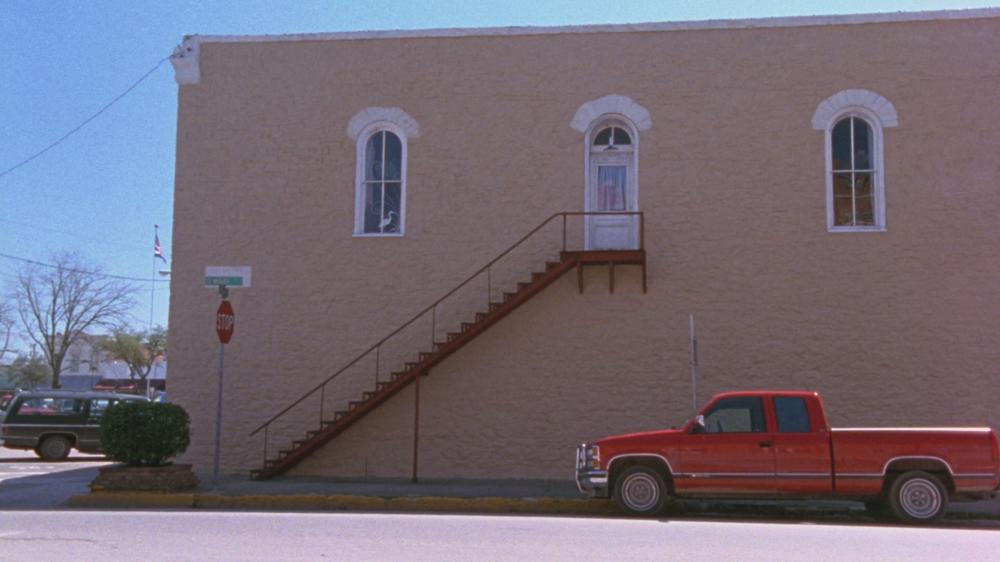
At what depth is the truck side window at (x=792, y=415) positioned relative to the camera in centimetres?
1189

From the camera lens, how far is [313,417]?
1653 cm

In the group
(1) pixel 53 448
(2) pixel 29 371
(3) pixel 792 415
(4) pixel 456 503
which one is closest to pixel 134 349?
(2) pixel 29 371

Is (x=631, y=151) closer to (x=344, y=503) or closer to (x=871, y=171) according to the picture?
(x=871, y=171)

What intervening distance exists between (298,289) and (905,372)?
390 inches

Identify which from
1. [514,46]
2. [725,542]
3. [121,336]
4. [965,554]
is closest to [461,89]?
[514,46]

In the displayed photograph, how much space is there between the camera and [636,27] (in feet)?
54.2

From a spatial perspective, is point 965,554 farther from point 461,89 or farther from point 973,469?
point 461,89

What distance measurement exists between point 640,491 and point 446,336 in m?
5.16

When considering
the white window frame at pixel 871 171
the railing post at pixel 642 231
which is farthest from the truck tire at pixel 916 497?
the railing post at pixel 642 231

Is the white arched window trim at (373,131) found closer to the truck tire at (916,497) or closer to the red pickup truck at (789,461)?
the red pickup truck at (789,461)

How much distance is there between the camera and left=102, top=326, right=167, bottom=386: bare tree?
201 feet

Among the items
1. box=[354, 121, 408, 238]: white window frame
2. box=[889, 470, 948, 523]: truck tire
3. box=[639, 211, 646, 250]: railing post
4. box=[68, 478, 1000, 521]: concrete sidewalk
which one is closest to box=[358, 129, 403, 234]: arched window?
box=[354, 121, 408, 238]: white window frame

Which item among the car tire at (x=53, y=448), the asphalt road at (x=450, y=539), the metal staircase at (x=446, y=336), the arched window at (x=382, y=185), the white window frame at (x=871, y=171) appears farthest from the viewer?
the car tire at (x=53, y=448)

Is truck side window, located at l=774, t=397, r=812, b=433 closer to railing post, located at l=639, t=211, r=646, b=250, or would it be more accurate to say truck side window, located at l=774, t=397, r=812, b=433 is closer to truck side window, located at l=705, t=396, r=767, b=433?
truck side window, located at l=705, t=396, r=767, b=433
